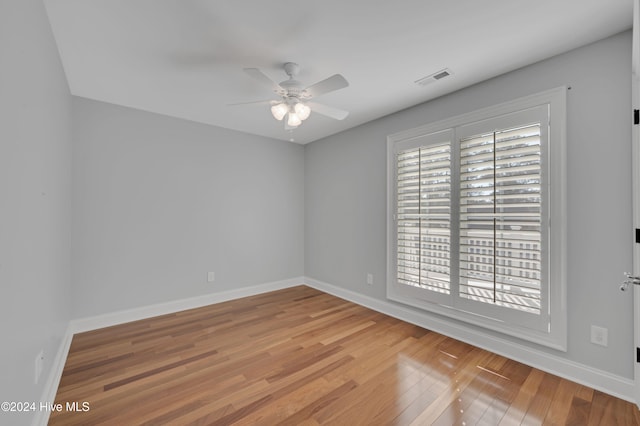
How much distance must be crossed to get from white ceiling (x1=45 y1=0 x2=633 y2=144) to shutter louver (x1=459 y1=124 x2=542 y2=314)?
0.68 meters

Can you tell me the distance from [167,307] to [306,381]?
2.27 metres

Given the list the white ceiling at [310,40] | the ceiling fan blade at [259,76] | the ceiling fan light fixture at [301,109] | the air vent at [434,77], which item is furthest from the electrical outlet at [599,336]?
the ceiling fan blade at [259,76]

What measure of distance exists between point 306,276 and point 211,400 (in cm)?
296

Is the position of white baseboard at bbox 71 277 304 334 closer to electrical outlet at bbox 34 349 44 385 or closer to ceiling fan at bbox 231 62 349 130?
electrical outlet at bbox 34 349 44 385

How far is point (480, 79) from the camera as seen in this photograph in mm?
2482

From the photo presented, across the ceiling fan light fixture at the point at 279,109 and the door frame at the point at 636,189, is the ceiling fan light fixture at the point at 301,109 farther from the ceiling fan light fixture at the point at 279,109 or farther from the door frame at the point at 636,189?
the door frame at the point at 636,189

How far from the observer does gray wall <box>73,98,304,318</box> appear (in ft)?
9.57

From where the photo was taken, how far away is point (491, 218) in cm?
241

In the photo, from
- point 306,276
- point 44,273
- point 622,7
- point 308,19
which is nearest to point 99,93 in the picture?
point 44,273

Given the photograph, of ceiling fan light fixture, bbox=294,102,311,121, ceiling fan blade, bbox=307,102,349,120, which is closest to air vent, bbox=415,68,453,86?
ceiling fan blade, bbox=307,102,349,120

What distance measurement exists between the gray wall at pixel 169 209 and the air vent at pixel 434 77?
8.34ft

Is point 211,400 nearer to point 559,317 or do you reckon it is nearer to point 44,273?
point 44,273

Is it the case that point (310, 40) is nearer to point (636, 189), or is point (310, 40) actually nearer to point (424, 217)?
point (424, 217)

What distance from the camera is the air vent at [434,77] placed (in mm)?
2361
